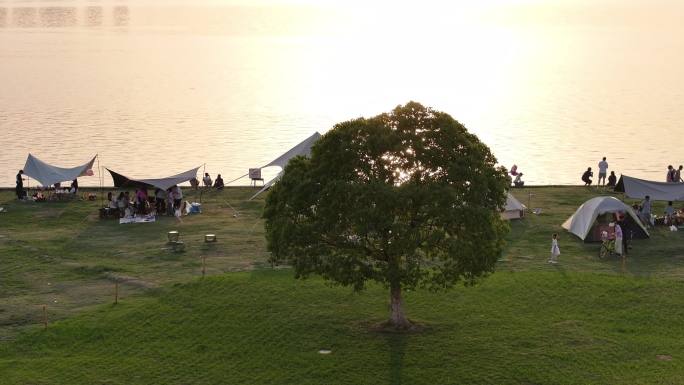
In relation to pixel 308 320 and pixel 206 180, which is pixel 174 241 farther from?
pixel 206 180

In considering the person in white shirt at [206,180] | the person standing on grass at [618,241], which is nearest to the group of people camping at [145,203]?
the person in white shirt at [206,180]

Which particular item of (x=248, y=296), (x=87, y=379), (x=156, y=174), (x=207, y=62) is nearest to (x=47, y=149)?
(x=156, y=174)

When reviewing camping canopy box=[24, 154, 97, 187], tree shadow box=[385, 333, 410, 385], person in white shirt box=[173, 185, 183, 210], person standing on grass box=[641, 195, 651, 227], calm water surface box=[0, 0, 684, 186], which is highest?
calm water surface box=[0, 0, 684, 186]

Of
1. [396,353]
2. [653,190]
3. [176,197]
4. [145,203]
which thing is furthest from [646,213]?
[145,203]

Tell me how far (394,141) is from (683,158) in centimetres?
6037

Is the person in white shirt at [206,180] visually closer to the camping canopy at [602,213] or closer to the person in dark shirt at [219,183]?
the person in dark shirt at [219,183]

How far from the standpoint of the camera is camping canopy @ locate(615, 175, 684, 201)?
164ft

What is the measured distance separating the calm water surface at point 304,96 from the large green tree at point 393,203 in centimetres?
4309

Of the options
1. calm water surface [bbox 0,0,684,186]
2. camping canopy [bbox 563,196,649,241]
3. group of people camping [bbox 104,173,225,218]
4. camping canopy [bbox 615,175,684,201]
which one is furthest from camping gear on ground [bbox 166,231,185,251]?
calm water surface [bbox 0,0,684,186]

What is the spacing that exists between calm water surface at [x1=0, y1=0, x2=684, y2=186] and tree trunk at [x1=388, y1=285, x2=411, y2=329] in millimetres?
43530

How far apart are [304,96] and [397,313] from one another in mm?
92909

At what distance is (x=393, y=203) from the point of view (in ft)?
101

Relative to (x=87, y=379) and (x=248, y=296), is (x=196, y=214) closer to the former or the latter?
(x=248, y=296)

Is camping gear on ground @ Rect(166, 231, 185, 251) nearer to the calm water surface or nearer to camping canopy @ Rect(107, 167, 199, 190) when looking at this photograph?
camping canopy @ Rect(107, 167, 199, 190)
